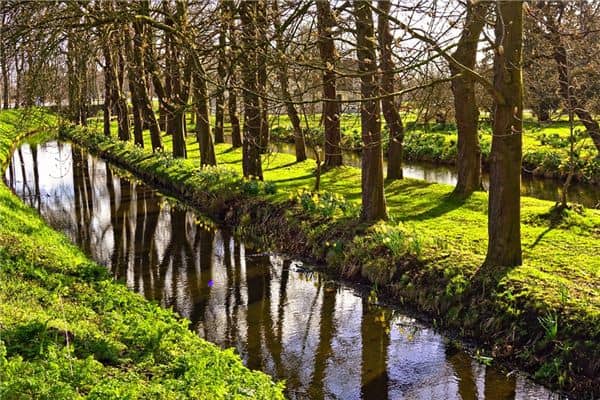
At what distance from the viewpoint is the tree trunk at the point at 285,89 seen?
30.9 feet

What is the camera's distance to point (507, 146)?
986cm

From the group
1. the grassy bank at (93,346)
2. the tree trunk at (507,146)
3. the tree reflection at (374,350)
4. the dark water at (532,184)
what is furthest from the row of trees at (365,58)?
the dark water at (532,184)

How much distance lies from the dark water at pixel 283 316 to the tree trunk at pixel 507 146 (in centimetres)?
185

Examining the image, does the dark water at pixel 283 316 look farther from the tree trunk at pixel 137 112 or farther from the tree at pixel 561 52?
the tree trunk at pixel 137 112

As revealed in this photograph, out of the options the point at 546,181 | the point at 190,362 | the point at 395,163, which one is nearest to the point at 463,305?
the point at 190,362

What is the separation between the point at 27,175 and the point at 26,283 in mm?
19299

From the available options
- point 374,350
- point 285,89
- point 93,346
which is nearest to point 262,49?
point 285,89

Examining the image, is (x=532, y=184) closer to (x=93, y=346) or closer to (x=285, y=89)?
(x=285, y=89)

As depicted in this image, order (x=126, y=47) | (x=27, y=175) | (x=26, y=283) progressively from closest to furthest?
(x=26, y=283) < (x=126, y=47) < (x=27, y=175)

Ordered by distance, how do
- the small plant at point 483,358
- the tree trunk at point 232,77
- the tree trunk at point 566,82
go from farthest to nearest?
the tree trunk at point 566,82
the tree trunk at point 232,77
the small plant at point 483,358

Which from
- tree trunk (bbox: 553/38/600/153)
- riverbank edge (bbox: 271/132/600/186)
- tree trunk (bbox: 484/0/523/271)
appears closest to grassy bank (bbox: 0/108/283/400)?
tree trunk (bbox: 484/0/523/271)

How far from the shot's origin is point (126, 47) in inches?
744

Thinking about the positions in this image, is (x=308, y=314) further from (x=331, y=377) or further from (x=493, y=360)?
(x=493, y=360)

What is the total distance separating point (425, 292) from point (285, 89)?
4.45 m
